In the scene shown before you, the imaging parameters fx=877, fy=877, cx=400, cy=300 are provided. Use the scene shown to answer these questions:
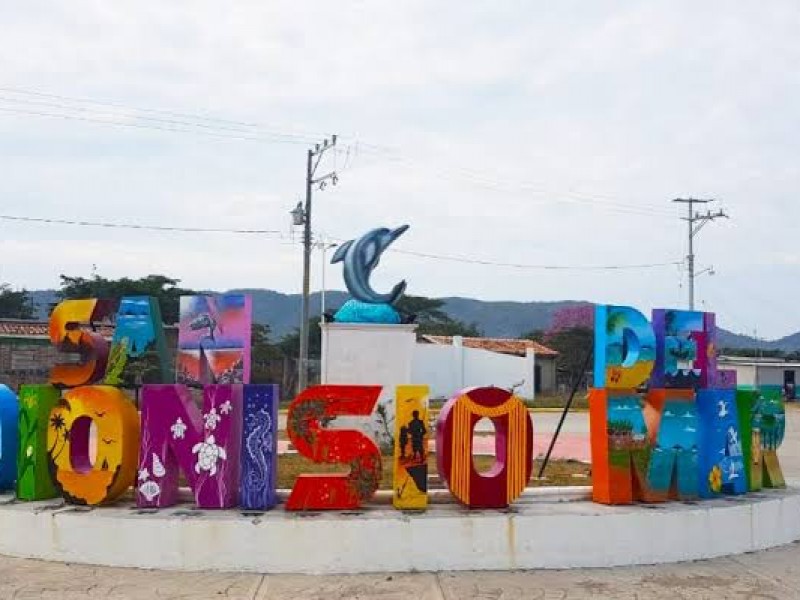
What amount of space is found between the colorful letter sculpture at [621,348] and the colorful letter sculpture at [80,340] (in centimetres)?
553

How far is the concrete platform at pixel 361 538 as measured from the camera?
27.5ft

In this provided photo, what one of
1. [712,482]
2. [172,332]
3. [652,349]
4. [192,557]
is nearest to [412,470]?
[192,557]

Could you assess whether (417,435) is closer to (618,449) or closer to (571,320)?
(618,449)

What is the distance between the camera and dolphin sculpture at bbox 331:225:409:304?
55.9 ft

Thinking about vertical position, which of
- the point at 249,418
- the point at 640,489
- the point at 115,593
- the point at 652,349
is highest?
the point at 652,349

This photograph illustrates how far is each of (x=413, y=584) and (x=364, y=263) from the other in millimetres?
9698

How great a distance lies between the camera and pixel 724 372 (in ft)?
38.5

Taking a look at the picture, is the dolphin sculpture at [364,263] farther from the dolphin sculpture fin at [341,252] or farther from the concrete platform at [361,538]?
the concrete platform at [361,538]

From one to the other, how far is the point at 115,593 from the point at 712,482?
6.76m

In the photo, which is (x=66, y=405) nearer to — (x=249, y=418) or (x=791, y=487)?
(x=249, y=418)

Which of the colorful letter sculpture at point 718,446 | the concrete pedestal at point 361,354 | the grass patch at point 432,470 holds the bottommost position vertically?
the grass patch at point 432,470

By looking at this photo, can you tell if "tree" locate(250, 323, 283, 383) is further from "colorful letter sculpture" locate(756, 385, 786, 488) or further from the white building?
"colorful letter sculpture" locate(756, 385, 786, 488)

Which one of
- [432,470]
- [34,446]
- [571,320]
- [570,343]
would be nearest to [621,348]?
[432,470]

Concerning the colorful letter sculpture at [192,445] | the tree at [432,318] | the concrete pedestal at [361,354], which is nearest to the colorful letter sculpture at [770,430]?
the colorful letter sculpture at [192,445]
